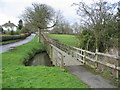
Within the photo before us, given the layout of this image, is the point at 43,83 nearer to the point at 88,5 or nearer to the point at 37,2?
the point at 88,5

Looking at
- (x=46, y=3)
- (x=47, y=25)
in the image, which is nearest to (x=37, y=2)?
(x=46, y=3)

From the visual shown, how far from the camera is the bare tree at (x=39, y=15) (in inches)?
1017

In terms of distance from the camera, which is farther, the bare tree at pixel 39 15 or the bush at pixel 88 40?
the bare tree at pixel 39 15

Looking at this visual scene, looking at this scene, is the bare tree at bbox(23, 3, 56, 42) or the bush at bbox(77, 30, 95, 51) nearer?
the bush at bbox(77, 30, 95, 51)

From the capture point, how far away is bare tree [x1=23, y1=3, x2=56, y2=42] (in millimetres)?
25844

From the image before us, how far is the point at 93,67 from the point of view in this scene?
7.02 m

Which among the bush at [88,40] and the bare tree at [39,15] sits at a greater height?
the bare tree at [39,15]

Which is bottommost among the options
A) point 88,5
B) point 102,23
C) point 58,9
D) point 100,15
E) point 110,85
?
point 110,85

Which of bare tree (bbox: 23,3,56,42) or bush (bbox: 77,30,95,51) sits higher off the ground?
bare tree (bbox: 23,3,56,42)

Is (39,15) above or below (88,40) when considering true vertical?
above

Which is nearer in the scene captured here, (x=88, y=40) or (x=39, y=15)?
(x=88, y=40)

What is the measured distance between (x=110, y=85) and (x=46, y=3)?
26270 millimetres

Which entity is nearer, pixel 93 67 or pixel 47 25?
pixel 93 67

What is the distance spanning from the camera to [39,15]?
84.3 ft
